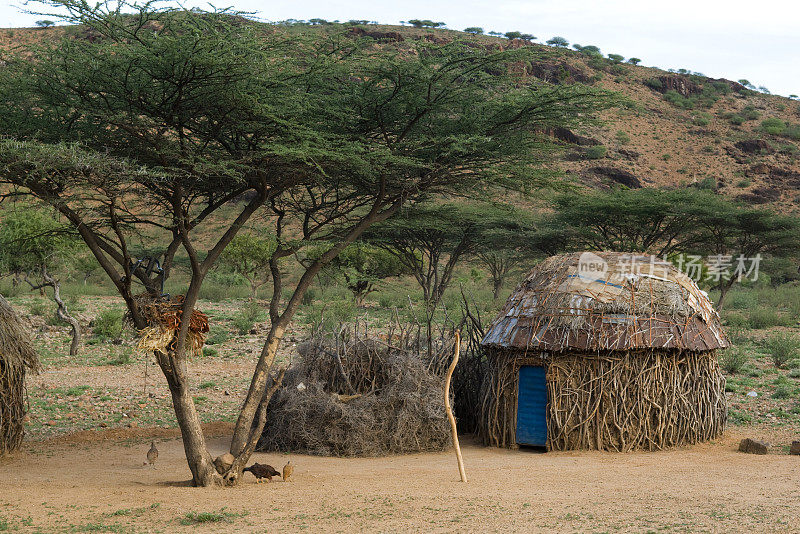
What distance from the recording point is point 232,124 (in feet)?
26.6

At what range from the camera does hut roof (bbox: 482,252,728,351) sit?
10.0 m

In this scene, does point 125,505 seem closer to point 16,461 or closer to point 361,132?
point 16,461

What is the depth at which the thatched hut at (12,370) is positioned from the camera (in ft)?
31.0

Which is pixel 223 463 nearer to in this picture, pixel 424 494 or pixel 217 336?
pixel 424 494

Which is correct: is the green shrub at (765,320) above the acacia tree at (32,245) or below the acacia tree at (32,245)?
below

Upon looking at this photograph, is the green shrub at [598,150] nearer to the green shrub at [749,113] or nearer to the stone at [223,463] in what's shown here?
the green shrub at [749,113]

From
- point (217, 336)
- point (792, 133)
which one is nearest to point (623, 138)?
point (792, 133)

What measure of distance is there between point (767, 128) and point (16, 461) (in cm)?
6045

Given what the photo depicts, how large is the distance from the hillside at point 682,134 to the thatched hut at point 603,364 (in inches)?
1458

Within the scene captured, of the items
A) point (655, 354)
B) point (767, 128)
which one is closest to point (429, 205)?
point (655, 354)

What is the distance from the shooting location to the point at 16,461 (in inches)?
379

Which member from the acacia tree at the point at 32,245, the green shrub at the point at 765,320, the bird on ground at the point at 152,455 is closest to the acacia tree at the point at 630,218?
the green shrub at the point at 765,320

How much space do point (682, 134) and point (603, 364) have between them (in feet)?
173

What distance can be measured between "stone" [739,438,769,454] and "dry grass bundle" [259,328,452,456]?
3.94 meters
